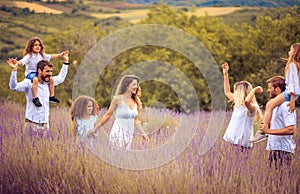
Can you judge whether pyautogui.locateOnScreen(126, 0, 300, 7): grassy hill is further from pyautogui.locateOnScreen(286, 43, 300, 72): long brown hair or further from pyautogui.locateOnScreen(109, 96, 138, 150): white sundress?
pyautogui.locateOnScreen(286, 43, 300, 72): long brown hair

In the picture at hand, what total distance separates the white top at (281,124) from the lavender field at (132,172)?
111mm

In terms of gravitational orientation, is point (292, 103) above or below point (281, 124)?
above

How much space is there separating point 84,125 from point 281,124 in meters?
1.81

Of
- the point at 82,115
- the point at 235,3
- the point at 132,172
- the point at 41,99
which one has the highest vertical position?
the point at 235,3

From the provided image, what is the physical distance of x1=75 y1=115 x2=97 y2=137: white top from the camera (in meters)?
4.81

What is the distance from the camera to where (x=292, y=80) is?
429 centimetres

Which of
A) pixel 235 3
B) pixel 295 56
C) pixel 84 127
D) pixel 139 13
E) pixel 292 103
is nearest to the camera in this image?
pixel 292 103

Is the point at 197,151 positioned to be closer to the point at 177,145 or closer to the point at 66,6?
the point at 177,145

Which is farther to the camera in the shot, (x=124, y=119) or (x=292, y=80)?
(x=124, y=119)

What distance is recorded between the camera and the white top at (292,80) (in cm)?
424

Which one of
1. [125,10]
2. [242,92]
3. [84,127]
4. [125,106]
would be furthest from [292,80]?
[125,10]

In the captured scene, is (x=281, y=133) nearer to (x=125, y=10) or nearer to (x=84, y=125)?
(x=84, y=125)

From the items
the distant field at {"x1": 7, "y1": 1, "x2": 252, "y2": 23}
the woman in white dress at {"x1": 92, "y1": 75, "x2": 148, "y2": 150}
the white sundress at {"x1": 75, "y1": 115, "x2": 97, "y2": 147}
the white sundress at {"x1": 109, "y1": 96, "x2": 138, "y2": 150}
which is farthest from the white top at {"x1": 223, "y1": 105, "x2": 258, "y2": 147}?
the distant field at {"x1": 7, "y1": 1, "x2": 252, "y2": 23}

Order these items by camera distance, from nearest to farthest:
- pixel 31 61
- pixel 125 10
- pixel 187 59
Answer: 1. pixel 31 61
2. pixel 187 59
3. pixel 125 10
